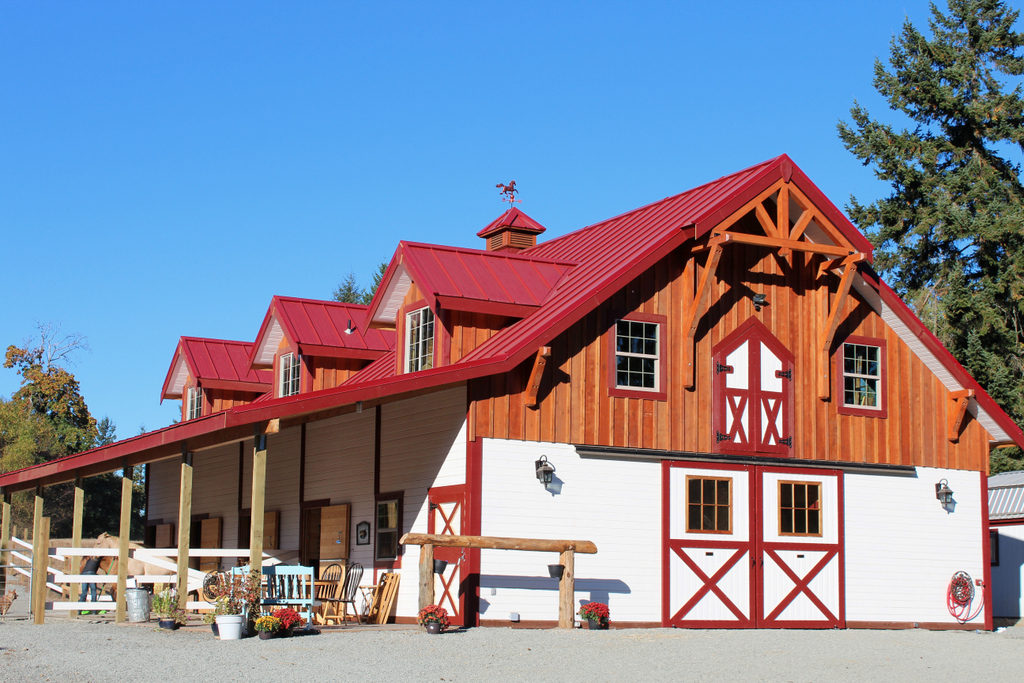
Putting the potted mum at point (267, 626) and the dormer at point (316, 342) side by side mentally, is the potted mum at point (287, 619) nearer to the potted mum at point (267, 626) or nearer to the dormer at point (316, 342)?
the potted mum at point (267, 626)

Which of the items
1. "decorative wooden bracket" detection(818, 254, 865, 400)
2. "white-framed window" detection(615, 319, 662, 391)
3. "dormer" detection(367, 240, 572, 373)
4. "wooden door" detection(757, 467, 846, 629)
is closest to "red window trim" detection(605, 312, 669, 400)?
"white-framed window" detection(615, 319, 662, 391)

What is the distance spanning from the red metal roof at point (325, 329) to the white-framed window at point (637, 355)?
6.58 metres

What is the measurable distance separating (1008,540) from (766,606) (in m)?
10.9

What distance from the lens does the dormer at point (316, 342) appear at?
25.0 meters

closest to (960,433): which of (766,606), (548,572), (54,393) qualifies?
(766,606)

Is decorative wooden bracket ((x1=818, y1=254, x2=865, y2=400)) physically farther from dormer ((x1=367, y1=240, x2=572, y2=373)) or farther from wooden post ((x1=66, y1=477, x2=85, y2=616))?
wooden post ((x1=66, y1=477, x2=85, y2=616))

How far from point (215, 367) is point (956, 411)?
1688 cm

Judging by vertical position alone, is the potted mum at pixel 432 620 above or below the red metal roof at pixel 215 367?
below

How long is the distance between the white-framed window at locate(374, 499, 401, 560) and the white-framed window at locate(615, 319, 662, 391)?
430cm

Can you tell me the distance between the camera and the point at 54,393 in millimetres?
55531

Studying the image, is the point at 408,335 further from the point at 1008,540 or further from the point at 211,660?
the point at 1008,540

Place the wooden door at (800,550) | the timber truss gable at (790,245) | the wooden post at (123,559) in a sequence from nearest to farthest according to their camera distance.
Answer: the wooden post at (123,559)
the timber truss gable at (790,245)
the wooden door at (800,550)

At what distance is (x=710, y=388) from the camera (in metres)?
20.9

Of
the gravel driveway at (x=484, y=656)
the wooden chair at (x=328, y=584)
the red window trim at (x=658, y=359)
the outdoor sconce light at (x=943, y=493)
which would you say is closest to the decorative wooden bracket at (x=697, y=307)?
the red window trim at (x=658, y=359)
